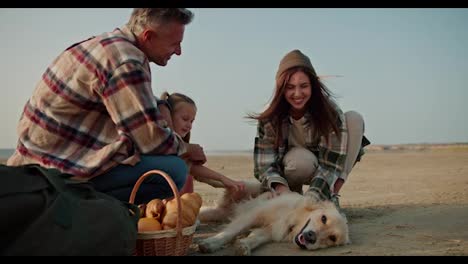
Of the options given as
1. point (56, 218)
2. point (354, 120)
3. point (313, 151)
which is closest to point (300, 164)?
point (313, 151)

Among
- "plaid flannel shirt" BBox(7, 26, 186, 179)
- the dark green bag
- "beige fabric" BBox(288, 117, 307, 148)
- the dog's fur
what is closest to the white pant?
"beige fabric" BBox(288, 117, 307, 148)

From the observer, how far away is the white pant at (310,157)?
476 cm

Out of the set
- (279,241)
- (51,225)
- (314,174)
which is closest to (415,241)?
(279,241)

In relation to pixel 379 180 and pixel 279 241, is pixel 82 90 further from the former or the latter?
pixel 379 180

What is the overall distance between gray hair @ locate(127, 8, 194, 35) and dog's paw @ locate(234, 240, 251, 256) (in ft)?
5.61

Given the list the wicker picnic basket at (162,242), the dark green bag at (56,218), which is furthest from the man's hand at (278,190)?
the dark green bag at (56,218)

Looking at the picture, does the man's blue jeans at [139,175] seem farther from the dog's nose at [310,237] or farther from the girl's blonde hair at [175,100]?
the dog's nose at [310,237]

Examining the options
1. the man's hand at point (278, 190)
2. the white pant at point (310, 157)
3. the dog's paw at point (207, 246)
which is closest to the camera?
the dog's paw at point (207, 246)

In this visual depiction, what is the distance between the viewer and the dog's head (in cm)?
349

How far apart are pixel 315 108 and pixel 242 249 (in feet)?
6.43

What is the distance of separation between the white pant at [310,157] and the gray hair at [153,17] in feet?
6.46

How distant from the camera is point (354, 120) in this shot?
4.84 meters

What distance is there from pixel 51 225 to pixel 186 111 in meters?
1.96

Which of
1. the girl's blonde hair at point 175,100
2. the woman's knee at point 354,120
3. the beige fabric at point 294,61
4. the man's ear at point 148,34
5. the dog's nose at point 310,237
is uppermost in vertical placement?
the man's ear at point 148,34
